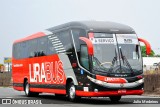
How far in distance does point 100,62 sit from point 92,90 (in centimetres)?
122

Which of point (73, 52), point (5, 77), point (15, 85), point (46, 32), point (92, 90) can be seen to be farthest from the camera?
point (5, 77)

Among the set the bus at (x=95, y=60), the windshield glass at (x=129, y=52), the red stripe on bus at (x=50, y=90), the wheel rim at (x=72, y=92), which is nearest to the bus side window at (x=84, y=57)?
the bus at (x=95, y=60)

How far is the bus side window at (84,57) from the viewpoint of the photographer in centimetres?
1991

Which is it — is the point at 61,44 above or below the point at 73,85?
above

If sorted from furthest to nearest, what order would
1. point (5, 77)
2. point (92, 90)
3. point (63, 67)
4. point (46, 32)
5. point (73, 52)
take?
point (5, 77) < point (46, 32) < point (63, 67) < point (73, 52) < point (92, 90)

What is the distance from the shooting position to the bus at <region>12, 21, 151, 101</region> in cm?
1945

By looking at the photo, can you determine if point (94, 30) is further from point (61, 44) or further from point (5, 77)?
point (5, 77)

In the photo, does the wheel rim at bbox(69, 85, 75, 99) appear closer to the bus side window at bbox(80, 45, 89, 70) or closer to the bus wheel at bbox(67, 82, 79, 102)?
the bus wheel at bbox(67, 82, 79, 102)

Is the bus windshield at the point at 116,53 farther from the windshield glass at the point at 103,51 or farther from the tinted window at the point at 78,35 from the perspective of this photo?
the tinted window at the point at 78,35

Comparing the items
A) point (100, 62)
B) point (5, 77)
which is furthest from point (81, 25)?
point (5, 77)

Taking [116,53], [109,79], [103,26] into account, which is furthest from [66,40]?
[109,79]

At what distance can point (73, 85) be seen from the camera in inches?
834

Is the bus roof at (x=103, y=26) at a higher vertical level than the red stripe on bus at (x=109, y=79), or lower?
higher

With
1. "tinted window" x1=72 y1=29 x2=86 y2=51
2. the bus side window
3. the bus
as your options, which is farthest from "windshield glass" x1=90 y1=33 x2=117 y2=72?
"tinted window" x1=72 y1=29 x2=86 y2=51
